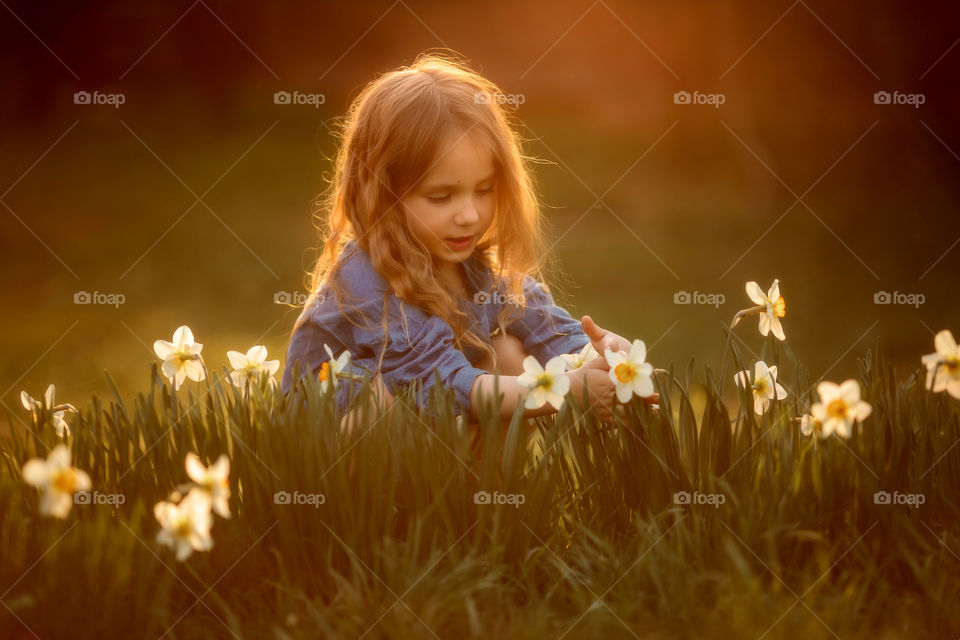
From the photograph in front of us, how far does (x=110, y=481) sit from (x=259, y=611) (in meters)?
0.49

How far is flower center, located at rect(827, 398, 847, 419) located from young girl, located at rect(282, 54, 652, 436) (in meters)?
0.66

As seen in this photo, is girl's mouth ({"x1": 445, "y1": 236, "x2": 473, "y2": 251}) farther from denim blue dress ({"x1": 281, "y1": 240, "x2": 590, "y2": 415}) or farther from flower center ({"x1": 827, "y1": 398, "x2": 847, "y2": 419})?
flower center ({"x1": 827, "y1": 398, "x2": 847, "y2": 419})

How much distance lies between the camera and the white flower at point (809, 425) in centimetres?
184

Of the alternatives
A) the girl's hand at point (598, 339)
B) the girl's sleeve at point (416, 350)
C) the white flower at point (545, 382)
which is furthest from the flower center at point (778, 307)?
the girl's sleeve at point (416, 350)

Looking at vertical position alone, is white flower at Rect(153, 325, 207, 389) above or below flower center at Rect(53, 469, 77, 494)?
above

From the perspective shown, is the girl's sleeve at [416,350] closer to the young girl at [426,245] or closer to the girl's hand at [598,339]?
the young girl at [426,245]

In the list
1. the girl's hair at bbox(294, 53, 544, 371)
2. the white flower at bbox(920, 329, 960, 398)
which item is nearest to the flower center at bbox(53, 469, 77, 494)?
the girl's hair at bbox(294, 53, 544, 371)

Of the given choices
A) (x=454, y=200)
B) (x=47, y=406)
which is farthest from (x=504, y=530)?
(x=47, y=406)

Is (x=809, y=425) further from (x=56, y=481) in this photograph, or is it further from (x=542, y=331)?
(x=56, y=481)

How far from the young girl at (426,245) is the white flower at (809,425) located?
490mm

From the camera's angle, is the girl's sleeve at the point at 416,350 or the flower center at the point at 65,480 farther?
the girl's sleeve at the point at 416,350

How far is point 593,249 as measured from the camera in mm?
7105

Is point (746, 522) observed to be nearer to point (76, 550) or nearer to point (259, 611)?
point (259, 611)

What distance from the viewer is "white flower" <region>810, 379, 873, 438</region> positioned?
163cm
